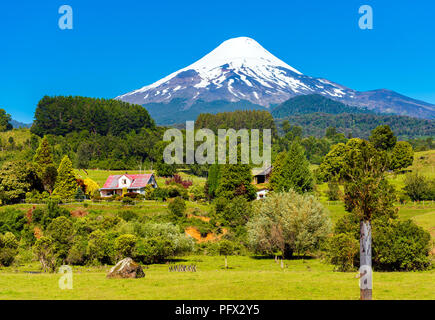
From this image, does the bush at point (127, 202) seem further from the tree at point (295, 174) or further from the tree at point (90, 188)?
the tree at point (295, 174)

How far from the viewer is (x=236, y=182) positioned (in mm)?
59375

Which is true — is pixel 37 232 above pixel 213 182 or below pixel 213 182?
below

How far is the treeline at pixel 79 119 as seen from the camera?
4894 inches

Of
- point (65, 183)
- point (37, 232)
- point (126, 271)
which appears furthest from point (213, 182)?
point (126, 271)

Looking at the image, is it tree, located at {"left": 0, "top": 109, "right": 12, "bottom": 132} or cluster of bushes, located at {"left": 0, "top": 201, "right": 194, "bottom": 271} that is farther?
tree, located at {"left": 0, "top": 109, "right": 12, "bottom": 132}

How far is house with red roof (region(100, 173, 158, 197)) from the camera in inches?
2650

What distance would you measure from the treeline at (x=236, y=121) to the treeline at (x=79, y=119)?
20355 mm

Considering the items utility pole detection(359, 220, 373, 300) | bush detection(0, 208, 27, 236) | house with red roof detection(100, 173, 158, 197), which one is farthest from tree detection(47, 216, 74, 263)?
A: house with red roof detection(100, 173, 158, 197)

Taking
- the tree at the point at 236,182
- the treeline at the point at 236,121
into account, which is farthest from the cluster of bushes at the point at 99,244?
the treeline at the point at 236,121

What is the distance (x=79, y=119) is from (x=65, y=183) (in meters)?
72.5

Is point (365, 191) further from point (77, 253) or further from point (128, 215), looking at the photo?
point (128, 215)

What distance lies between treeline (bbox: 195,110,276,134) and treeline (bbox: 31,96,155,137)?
2036 centimetres

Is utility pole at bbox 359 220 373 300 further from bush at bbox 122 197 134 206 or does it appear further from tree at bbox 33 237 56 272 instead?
bush at bbox 122 197 134 206
